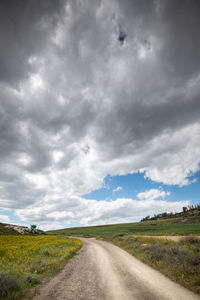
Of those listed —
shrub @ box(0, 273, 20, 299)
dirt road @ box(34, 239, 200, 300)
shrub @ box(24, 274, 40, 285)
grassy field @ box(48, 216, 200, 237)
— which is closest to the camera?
shrub @ box(0, 273, 20, 299)

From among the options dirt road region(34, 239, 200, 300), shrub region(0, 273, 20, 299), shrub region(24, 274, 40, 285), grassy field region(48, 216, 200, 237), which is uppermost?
shrub region(0, 273, 20, 299)

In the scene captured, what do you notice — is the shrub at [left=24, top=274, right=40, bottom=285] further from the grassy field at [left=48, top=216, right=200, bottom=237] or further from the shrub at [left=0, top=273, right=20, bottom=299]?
the grassy field at [left=48, top=216, right=200, bottom=237]

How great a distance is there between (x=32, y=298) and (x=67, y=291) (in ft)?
5.00

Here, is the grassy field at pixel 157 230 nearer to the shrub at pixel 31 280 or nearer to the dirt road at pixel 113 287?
the dirt road at pixel 113 287

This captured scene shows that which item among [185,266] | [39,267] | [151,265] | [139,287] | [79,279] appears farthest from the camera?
[151,265]

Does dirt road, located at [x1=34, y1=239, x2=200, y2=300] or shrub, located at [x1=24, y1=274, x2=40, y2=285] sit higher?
shrub, located at [x1=24, y1=274, x2=40, y2=285]

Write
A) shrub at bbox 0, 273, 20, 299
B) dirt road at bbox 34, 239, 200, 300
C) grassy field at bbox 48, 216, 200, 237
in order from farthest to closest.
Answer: grassy field at bbox 48, 216, 200, 237
dirt road at bbox 34, 239, 200, 300
shrub at bbox 0, 273, 20, 299

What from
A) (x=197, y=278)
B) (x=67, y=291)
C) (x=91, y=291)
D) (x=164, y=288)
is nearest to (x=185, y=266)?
(x=197, y=278)

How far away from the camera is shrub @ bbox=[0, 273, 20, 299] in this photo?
607cm

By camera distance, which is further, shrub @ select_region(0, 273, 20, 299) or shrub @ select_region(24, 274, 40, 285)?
shrub @ select_region(24, 274, 40, 285)

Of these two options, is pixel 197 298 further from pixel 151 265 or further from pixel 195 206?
pixel 195 206

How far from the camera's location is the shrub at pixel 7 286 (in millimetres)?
6074

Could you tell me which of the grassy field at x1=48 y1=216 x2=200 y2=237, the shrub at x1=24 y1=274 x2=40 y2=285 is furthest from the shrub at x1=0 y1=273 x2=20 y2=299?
the grassy field at x1=48 y1=216 x2=200 y2=237

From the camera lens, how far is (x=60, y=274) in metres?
9.45
